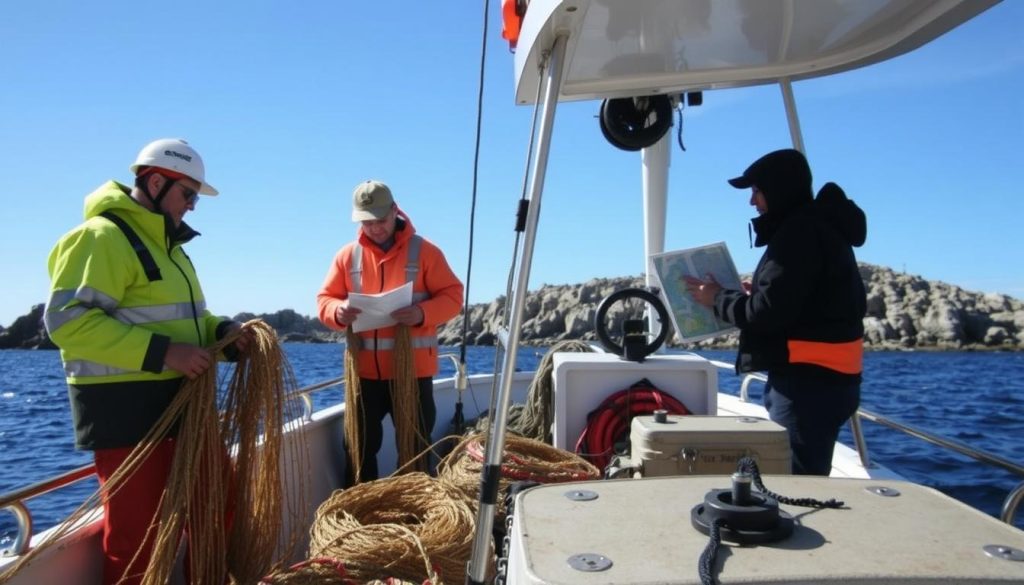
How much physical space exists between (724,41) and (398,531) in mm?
2395

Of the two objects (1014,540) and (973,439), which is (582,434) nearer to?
(1014,540)

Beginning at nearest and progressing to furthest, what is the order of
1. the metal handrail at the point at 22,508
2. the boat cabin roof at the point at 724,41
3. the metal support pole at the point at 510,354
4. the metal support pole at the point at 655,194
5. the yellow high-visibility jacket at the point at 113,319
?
the metal support pole at the point at 510,354, the metal handrail at the point at 22,508, the yellow high-visibility jacket at the point at 113,319, the boat cabin roof at the point at 724,41, the metal support pole at the point at 655,194

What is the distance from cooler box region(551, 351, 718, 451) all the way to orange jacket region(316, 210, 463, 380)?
902 mm

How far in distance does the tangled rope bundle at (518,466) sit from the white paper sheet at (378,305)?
81 cm

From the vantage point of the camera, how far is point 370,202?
4117 millimetres

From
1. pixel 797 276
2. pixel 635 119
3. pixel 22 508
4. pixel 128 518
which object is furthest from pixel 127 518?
pixel 635 119

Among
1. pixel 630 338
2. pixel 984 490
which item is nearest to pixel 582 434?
pixel 630 338

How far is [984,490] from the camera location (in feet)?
24.8

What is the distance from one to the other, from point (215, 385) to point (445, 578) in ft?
3.62

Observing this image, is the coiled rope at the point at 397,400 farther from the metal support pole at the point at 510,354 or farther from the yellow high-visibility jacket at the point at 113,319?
the metal support pole at the point at 510,354

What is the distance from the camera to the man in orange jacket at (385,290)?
4242 mm

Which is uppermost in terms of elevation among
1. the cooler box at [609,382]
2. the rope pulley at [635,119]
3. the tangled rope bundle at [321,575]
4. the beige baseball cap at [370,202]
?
the rope pulley at [635,119]

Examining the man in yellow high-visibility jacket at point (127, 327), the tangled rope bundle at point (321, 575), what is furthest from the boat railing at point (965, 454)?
the man in yellow high-visibility jacket at point (127, 327)

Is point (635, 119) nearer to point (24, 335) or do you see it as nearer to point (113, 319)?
point (113, 319)
